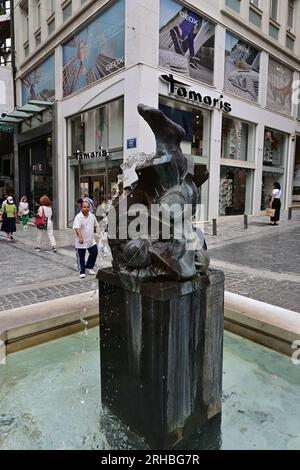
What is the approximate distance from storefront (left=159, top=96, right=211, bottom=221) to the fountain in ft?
39.9

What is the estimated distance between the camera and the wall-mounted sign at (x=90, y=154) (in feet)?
49.1

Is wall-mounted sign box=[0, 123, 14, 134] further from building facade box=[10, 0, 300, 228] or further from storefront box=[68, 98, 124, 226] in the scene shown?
storefront box=[68, 98, 124, 226]

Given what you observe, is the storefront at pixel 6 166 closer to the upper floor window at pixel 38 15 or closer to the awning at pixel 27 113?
the awning at pixel 27 113

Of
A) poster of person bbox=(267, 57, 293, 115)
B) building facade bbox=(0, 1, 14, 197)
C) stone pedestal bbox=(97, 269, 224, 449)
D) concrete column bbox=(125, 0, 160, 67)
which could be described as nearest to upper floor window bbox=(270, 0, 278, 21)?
poster of person bbox=(267, 57, 293, 115)

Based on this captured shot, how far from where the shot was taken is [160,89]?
13195 millimetres

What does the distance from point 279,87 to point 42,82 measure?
12.8 meters

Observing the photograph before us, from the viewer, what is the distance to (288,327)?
372cm

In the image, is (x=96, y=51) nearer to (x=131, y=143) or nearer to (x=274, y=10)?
(x=131, y=143)

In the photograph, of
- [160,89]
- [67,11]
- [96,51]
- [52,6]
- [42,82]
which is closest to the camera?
[160,89]

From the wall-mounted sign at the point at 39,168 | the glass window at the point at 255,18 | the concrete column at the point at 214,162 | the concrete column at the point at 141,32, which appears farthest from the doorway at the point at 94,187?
the glass window at the point at 255,18

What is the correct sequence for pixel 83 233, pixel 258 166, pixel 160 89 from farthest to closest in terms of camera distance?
pixel 258 166, pixel 160 89, pixel 83 233

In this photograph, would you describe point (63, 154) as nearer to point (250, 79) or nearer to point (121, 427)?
point (250, 79)

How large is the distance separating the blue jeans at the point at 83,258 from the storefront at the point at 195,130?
26.2ft

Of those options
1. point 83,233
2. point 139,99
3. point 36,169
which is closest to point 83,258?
point 83,233
